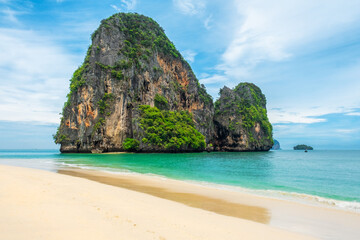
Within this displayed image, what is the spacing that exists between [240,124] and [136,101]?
33.1 metres

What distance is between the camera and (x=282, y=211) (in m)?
6.44

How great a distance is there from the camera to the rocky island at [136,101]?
1859 inches

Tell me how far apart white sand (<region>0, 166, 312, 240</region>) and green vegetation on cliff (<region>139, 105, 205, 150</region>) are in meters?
41.2

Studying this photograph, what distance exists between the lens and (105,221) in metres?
4.09

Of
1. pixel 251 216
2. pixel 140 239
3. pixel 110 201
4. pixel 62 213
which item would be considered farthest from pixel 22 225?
pixel 251 216

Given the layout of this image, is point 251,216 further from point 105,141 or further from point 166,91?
point 166,91

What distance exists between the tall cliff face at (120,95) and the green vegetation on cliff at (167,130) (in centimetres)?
23

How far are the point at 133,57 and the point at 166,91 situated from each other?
39.6 ft

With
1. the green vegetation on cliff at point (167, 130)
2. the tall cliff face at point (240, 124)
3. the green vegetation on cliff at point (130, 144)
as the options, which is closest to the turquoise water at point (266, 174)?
the green vegetation on cliff at point (130, 144)

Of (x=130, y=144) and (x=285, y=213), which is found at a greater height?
(x=130, y=144)

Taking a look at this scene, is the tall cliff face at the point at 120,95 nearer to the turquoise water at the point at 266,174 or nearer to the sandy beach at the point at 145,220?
the turquoise water at the point at 266,174

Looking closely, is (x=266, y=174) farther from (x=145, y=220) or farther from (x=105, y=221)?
(x=105, y=221)

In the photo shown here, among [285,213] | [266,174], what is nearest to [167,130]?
[266,174]

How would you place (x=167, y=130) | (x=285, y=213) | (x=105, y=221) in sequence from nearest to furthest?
1. (x=105, y=221)
2. (x=285, y=213)
3. (x=167, y=130)
